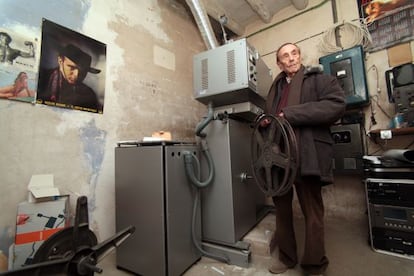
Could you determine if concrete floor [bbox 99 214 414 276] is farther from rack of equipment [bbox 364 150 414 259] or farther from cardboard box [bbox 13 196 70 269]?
cardboard box [bbox 13 196 70 269]

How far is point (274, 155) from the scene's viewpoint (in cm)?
108

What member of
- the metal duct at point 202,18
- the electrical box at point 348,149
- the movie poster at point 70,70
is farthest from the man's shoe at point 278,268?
the metal duct at point 202,18

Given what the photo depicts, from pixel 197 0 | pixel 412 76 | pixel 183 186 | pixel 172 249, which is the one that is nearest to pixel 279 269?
pixel 172 249

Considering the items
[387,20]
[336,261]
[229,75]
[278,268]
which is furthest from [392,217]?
[387,20]

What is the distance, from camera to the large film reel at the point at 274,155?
0.99 m

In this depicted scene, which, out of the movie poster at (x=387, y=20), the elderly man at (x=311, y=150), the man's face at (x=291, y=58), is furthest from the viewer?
the movie poster at (x=387, y=20)

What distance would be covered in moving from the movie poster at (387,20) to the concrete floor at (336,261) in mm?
1843

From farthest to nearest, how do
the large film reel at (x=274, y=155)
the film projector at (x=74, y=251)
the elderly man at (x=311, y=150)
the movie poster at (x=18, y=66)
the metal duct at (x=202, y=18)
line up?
the metal duct at (x=202, y=18)
the movie poster at (x=18, y=66)
the elderly man at (x=311, y=150)
the large film reel at (x=274, y=155)
the film projector at (x=74, y=251)

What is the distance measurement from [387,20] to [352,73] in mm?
650

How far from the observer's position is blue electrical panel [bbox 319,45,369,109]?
192 cm

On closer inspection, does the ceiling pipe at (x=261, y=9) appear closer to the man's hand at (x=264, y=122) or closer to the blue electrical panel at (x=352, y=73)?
the blue electrical panel at (x=352, y=73)

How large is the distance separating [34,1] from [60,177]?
4.02 feet

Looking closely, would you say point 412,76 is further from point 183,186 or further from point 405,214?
point 183,186

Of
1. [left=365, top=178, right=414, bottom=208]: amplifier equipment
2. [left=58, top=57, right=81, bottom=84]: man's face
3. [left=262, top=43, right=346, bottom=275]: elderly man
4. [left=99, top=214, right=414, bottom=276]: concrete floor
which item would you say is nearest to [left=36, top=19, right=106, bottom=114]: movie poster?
[left=58, top=57, right=81, bottom=84]: man's face
